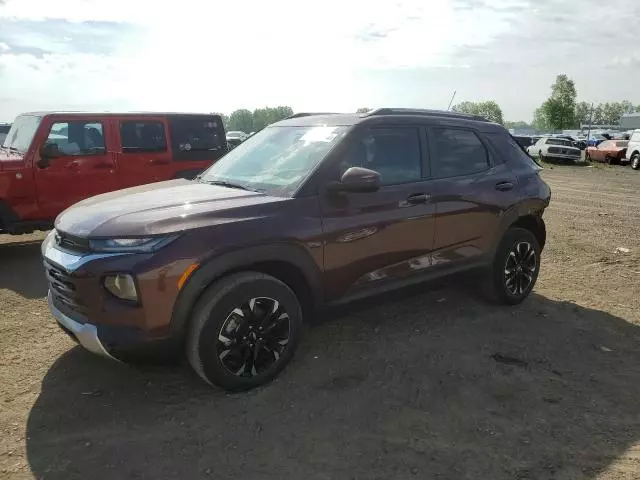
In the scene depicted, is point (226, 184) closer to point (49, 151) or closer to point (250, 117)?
point (49, 151)

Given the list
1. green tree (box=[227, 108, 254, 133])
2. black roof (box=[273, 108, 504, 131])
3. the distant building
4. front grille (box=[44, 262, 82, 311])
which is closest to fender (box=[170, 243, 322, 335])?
front grille (box=[44, 262, 82, 311])

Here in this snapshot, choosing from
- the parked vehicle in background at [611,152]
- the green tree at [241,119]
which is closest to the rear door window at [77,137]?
the parked vehicle in background at [611,152]

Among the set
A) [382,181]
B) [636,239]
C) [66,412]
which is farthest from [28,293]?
[636,239]

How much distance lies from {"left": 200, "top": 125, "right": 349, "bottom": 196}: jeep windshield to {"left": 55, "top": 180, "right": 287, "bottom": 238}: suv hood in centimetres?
18

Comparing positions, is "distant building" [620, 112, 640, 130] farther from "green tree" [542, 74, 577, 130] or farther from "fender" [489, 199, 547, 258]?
"fender" [489, 199, 547, 258]

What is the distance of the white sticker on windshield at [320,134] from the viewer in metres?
3.86

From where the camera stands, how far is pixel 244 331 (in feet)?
10.7

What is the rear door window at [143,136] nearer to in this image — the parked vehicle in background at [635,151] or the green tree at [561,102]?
the parked vehicle in background at [635,151]

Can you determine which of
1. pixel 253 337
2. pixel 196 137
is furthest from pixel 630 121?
pixel 253 337

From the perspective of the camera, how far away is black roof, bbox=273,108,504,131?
4.02 meters

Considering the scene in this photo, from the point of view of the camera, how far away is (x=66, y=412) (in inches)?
125

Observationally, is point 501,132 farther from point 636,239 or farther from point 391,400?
point 636,239

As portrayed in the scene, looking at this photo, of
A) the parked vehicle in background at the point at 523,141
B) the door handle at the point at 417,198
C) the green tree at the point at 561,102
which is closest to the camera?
the door handle at the point at 417,198

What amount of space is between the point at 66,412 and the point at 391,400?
1984 mm
